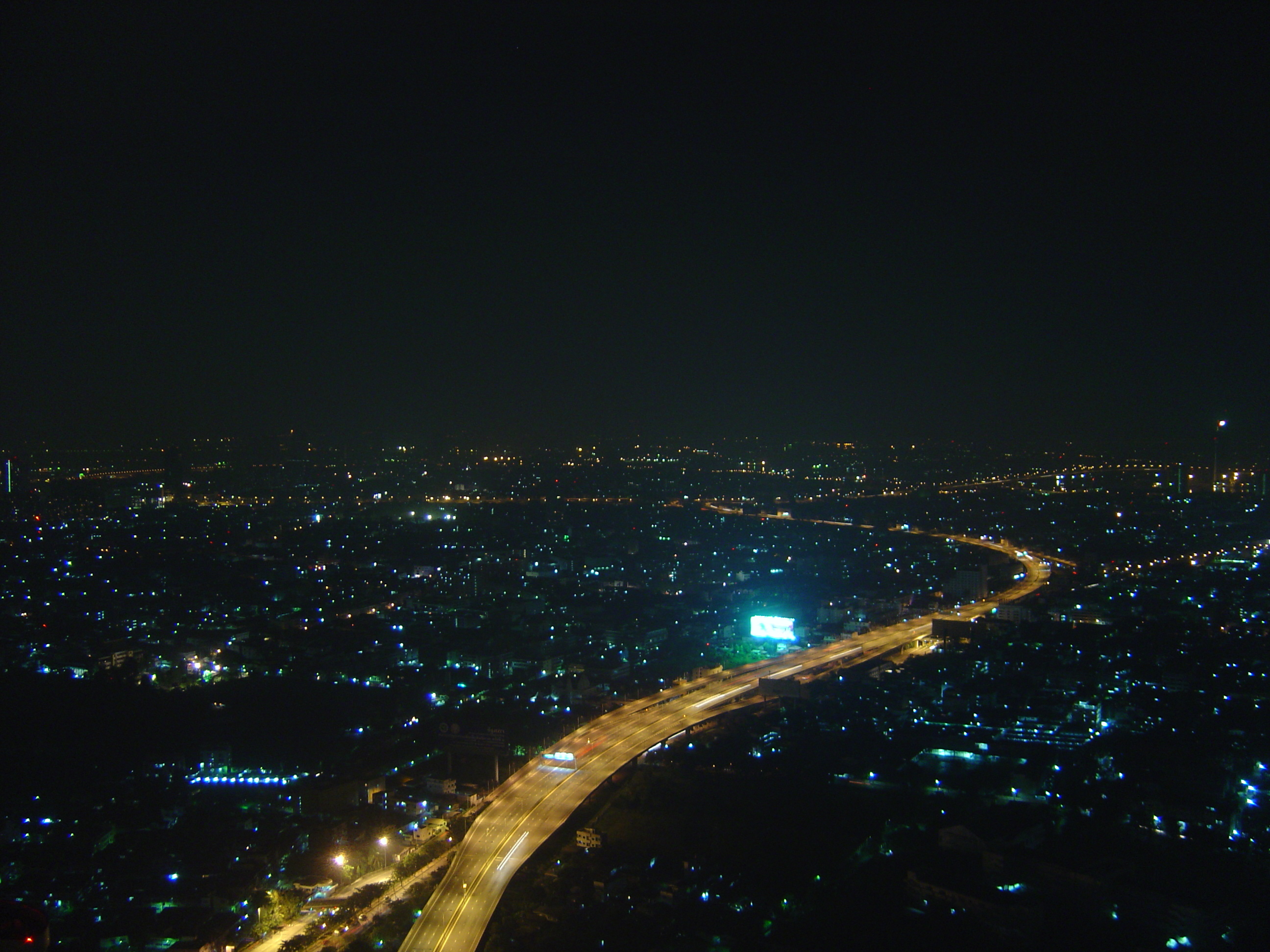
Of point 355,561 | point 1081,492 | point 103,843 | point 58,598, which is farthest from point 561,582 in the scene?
point 1081,492

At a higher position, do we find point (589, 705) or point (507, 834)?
point (507, 834)

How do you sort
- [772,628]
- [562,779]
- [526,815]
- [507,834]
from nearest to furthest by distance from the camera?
1. [507,834]
2. [526,815]
3. [562,779]
4. [772,628]

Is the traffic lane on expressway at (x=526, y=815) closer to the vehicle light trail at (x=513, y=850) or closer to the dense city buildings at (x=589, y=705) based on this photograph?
the vehicle light trail at (x=513, y=850)

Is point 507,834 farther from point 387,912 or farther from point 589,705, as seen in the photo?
point 589,705

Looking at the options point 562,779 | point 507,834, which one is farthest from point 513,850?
point 562,779

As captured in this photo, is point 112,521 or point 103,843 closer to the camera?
point 103,843

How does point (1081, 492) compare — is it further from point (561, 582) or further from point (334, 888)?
point (334, 888)

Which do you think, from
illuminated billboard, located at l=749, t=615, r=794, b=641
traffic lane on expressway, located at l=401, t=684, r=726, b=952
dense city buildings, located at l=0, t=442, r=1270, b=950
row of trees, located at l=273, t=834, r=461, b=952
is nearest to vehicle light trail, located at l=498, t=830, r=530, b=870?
traffic lane on expressway, located at l=401, t=684, r=726, b=952
